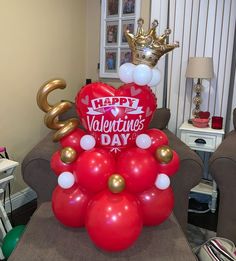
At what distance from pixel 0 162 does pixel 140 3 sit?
1828 mm

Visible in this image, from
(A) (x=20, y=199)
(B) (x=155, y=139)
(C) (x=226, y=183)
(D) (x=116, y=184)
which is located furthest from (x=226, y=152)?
(A) (x=20, y=199)

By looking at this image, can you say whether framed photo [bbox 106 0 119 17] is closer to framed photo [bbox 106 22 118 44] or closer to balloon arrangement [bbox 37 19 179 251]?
framed photo [bbox 106 22 118 44]

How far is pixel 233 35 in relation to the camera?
2328 mm

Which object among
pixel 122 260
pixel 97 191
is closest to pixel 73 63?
pixel 97 191

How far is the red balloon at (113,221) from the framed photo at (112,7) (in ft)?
6.99

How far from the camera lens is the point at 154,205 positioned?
1162mm

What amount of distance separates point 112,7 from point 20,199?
75.3 inches

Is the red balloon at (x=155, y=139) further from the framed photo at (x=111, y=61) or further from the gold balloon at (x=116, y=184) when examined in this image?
the framed photo at (x=111, y=61)

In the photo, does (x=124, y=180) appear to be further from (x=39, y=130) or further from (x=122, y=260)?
(x=39, y=130)

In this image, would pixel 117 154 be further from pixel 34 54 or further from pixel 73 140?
pixel 34 54

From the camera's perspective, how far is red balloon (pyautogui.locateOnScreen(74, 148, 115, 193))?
1064 millimetres

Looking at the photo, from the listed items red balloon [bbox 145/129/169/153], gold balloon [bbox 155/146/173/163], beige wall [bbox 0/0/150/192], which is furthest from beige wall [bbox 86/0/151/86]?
gold balloon [bbox 155/146/173/163]

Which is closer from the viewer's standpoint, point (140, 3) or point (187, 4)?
point (187, 4)

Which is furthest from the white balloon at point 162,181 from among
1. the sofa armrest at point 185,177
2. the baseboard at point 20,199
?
the baseboard at point 20,199
